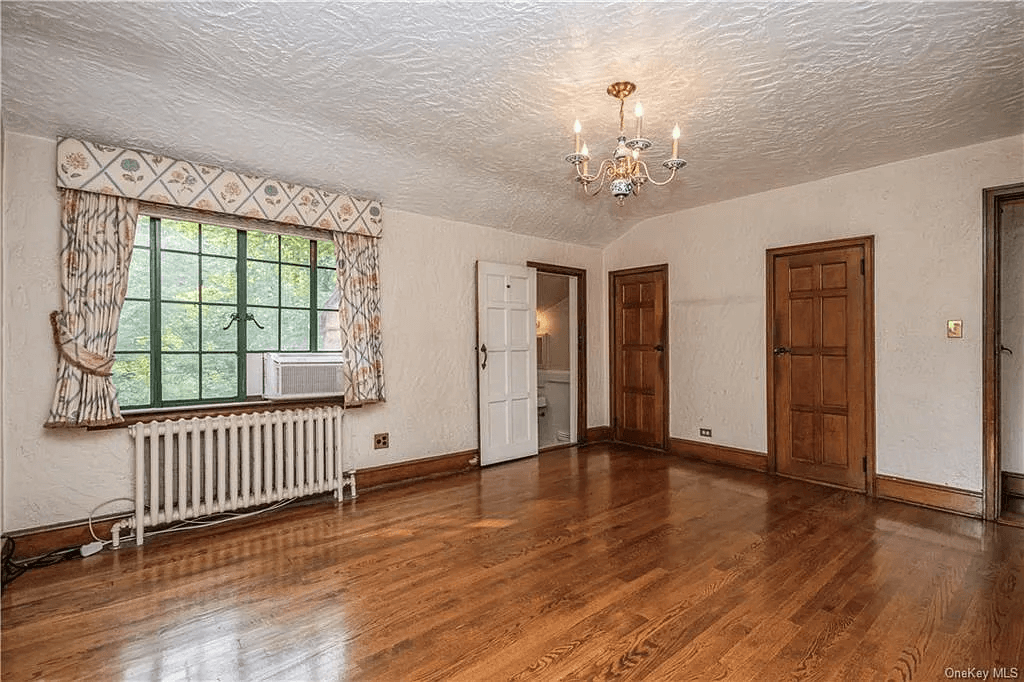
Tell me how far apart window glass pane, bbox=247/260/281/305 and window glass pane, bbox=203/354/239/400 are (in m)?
0.45

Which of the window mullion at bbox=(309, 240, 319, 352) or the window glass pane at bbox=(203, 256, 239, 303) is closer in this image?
the window glass pane at bbox=(203, 256, 239, 303)

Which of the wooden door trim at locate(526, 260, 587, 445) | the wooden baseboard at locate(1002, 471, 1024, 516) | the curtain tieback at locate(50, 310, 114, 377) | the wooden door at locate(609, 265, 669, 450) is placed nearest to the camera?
the curtain tieback at locate(50, 310, 114, 377)

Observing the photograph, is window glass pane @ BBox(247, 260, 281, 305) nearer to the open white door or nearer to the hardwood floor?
the hardwood floor

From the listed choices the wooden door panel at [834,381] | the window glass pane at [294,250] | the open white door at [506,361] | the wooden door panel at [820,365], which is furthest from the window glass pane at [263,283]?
the wooden door panel at [834,381]

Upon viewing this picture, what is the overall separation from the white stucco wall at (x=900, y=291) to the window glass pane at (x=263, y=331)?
346 cm

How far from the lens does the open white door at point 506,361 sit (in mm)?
4742

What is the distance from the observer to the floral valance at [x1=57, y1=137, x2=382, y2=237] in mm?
2805

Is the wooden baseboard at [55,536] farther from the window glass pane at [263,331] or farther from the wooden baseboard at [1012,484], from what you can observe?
the wooden baseboard at [1012,484]

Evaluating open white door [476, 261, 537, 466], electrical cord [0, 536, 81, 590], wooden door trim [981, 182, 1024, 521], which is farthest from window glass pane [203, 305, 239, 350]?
wooden door trim [981, 182, 1024, 521]

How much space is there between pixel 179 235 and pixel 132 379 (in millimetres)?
970

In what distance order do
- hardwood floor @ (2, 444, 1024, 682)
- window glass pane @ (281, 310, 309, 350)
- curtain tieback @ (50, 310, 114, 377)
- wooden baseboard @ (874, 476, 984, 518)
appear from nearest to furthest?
hardwood floor @ (2, 444, 1024, 682) → curtain tieback @ (50, 310, 114, 377) → wooden baseboard @ (874, 476, 984, 518) → window glass pane @ (281, 310, 309, 350)

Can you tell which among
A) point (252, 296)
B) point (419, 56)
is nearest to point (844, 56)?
point (419, 56)

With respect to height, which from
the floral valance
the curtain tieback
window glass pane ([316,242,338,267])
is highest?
the floral valance

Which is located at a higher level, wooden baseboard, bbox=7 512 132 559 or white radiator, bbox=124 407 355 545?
white radiator, bbox=124 407 355 545
